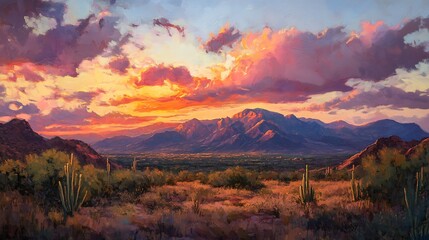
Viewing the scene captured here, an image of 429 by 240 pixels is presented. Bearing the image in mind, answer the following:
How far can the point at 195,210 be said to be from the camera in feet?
52.3

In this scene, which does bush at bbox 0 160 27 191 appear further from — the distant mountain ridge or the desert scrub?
the distant mountain ridge

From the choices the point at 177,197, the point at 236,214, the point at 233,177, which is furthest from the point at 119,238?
the point at 233,177

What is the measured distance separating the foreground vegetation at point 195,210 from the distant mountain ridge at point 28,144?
1073 inches

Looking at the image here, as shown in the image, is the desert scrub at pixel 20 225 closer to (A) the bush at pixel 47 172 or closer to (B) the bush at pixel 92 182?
(A) the bush at pixel 47 172

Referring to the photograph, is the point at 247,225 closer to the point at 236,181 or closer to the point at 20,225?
the point at 20,225

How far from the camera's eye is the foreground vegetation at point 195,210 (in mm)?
10172

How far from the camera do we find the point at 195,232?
1150 cm

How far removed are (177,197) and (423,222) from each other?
15141 mm

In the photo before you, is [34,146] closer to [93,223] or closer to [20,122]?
[20,122]

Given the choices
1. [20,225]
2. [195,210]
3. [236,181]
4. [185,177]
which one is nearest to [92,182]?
[195,210]

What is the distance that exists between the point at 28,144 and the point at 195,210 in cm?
4464

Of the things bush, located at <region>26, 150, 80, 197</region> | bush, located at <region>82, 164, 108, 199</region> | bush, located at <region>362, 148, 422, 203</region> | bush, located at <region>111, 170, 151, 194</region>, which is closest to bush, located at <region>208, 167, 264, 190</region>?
bush, located at <region>111, 170, 151, 194</region>

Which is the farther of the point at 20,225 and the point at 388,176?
the point at 388,176

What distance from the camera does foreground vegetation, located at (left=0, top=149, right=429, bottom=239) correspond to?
10172mm
